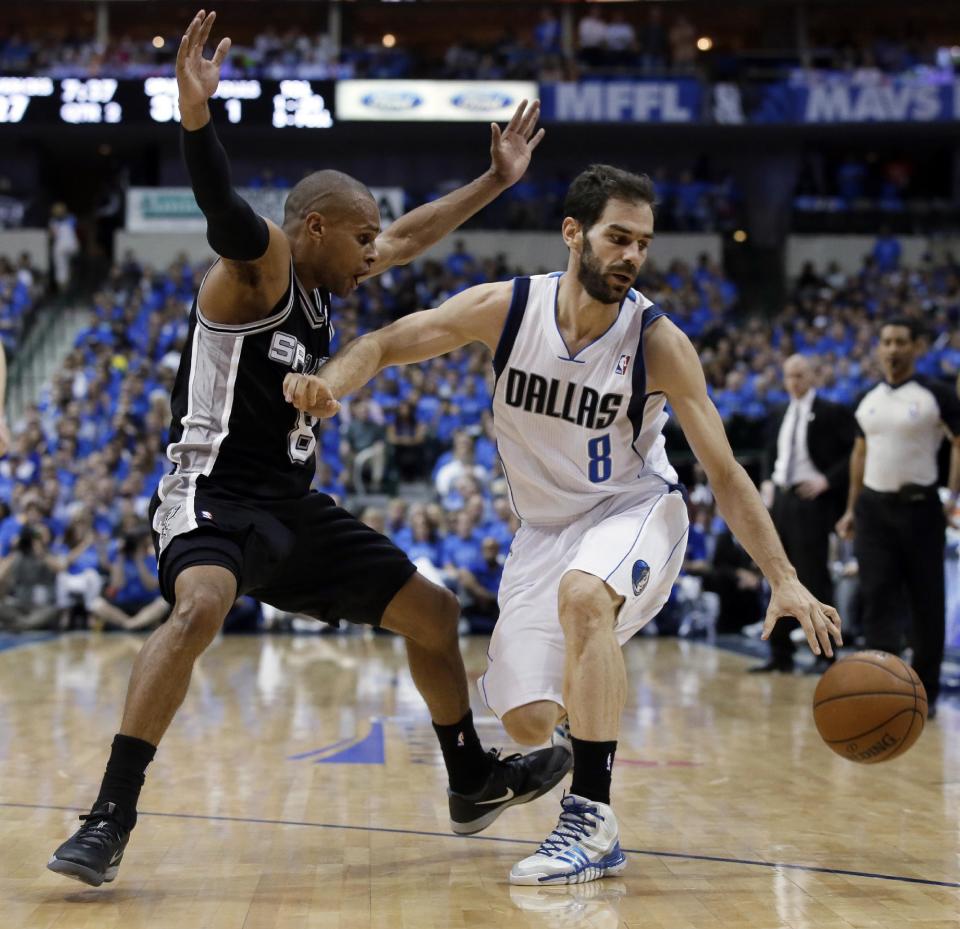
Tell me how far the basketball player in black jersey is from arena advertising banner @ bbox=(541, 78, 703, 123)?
2041 centimetres

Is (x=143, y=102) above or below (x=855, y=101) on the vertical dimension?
below

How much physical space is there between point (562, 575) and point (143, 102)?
2071 centimetres

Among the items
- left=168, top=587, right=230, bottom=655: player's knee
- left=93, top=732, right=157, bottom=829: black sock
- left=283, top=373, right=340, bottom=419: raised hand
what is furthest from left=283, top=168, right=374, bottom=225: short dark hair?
left=93, top=732, right=157, bottom=829: black sock

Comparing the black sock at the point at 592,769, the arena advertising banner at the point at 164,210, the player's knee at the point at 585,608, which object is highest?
the arena advertising banner at the point at 164,210

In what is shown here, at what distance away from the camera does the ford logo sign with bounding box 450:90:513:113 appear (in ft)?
78.8

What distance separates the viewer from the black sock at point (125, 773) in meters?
3.71

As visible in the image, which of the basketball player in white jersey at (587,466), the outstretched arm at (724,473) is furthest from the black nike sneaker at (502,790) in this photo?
the outstretched arm at (724,473)

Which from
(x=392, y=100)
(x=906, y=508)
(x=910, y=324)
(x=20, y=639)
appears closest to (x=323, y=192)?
(x=910, y=324)

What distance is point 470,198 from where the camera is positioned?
5039 millimetres

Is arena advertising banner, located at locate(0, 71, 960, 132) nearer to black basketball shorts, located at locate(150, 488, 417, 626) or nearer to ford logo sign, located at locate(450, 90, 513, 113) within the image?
ford logo sign, located at locate(450, 90, 513, 113)

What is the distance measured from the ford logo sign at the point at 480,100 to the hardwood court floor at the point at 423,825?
17.5 meters

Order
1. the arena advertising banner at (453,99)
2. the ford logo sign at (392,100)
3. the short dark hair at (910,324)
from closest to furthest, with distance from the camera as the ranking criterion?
the short dark hair at (910,324) → the ford logo sign at (392,100) → the arena advertising banner at (453,99)

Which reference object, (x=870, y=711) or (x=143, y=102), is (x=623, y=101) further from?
(x=870, y=711)

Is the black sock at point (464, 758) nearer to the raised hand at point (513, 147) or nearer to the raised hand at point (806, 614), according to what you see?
the raised hand at point (806, 614)
